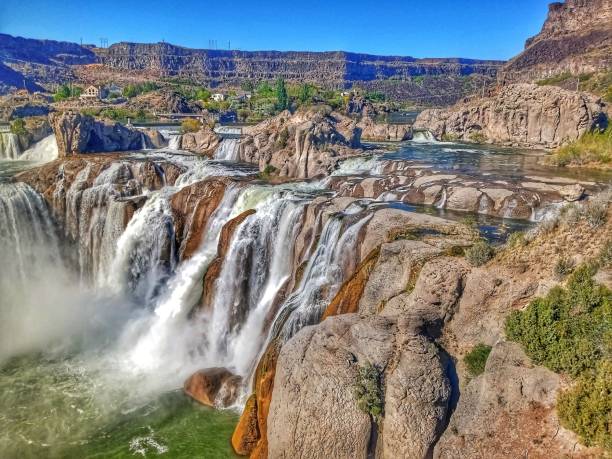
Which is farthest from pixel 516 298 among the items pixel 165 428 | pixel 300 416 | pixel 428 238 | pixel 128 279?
pixel 128 279

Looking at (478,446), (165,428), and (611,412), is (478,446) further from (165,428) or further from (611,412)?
(165,428)

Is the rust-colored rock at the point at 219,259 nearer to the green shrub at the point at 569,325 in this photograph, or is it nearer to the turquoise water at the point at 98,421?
the turquoise water at the point at 98,421

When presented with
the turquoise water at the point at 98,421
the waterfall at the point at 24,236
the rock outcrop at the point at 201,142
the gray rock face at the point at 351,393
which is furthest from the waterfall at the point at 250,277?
the rock outcrop at the point at 201,142

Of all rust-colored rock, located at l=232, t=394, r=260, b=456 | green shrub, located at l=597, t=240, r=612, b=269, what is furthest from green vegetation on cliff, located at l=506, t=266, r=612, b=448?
rust-colored rock, located at l=232, t=394, r=260, b=456

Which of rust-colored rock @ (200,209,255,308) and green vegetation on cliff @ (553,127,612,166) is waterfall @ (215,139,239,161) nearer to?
rust-colored rock @ (200,209,255,308)

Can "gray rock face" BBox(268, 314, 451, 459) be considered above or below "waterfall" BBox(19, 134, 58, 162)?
below
